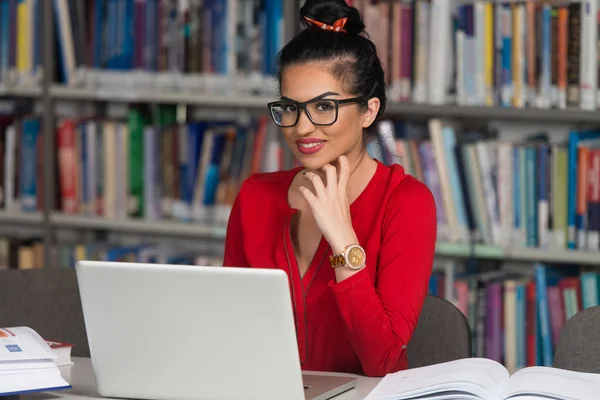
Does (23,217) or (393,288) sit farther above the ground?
(393,288)

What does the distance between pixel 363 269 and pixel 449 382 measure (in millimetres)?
378

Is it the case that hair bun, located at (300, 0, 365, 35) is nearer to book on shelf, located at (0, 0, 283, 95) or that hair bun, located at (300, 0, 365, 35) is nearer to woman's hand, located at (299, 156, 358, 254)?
woman's hand, located at (299, 156, 358, 254)

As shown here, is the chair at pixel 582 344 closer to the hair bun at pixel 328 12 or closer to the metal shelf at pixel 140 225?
the hair bun at pixel 328 12

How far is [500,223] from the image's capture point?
273 centimetres

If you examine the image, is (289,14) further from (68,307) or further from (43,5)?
(68,307)

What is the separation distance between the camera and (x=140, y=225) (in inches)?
126

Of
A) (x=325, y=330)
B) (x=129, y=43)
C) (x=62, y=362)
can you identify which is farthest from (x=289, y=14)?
(x=62, y=362)

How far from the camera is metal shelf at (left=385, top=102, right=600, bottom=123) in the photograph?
2631mm

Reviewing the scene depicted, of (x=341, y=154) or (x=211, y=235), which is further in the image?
(x=211, y=235)

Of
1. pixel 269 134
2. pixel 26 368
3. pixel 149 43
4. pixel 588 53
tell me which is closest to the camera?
pixel 26 368

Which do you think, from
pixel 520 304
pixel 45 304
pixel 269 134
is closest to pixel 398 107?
pixel 269 134

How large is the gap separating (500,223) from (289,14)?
0.88 metres

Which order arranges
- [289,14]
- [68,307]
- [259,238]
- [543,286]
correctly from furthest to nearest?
[289,14] < [543,286] < [68,307] < [259,238]

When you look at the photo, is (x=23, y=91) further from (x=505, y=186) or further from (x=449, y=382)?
(x=449, y=382)
